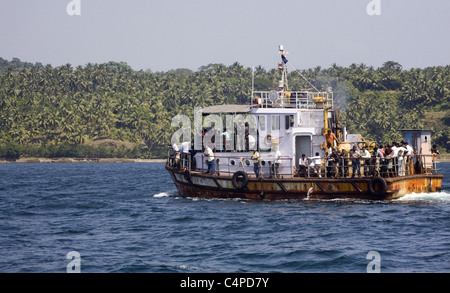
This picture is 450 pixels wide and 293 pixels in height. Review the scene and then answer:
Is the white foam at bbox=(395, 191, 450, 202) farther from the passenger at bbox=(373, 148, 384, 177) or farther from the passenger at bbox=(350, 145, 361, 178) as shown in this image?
the passenger at bbox=(350, 145, 361, 178)

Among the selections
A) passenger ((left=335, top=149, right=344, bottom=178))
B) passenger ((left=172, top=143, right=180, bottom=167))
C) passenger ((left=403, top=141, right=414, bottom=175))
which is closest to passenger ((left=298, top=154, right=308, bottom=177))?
passenger ((left=335, top=149, right=344, bottom=178))

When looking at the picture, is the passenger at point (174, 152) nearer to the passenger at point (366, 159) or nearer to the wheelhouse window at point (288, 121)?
the wheelhouse window at point (288, 121)

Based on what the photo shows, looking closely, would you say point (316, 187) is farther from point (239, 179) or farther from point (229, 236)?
point (229, 236)

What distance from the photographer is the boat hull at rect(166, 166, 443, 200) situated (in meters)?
29.1

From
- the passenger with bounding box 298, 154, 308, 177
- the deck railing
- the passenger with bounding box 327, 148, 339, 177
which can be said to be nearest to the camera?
the deck railing

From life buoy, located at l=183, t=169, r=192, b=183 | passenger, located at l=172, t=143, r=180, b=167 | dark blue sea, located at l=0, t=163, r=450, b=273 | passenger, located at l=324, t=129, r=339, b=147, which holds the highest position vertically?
passenger, located at l=324, t=129, r=339, b=147

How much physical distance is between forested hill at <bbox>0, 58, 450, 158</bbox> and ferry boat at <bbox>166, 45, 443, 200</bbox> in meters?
76.5

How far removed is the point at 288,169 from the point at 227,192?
122 inches

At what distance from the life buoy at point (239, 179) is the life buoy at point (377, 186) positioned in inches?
224

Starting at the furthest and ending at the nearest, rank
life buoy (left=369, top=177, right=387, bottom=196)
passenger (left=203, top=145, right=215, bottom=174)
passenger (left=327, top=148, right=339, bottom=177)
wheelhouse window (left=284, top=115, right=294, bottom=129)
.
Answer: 1. wheelhouse window (left=284, top=115, right=294, bottom=129)
2. passenger (left=203, top=145, right=215, bottom=174)
3. passenger (left=327, top=148, right=339, bottom=177)
4. life buoy (left=369, top=177, right=387, bottom=196)

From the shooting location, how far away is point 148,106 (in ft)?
407

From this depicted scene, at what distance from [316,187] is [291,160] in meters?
1.90

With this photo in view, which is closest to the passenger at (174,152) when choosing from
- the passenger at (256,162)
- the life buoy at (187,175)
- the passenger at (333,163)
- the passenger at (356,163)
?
the life buoy at (187,175)
